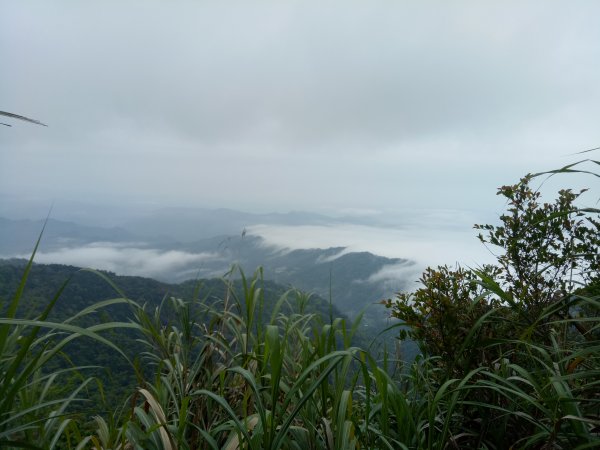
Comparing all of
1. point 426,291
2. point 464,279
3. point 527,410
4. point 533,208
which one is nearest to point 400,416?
point 527,410

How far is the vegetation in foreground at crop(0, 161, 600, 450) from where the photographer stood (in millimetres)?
1116

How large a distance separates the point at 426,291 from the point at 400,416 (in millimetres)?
572

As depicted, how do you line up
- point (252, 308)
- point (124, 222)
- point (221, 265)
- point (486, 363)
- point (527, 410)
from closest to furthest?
point (527, 410), point (486, 363), point (252, 308), point (221, 265), point (124, 222)

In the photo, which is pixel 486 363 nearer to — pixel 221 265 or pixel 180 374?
pixel 180 374

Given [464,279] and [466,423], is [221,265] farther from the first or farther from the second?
[466,423]

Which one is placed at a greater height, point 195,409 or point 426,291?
point 426,291

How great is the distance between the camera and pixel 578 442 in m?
1.11

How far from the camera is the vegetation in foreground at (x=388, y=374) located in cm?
112

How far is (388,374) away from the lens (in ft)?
5.47

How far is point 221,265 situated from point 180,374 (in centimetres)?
89

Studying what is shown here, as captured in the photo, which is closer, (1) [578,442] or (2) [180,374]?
(1) [578,442]

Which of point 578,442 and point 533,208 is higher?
point 533,208

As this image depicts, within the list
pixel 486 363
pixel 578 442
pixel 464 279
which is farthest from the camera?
pixel 464 279

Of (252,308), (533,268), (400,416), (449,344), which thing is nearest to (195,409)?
(252,308)
